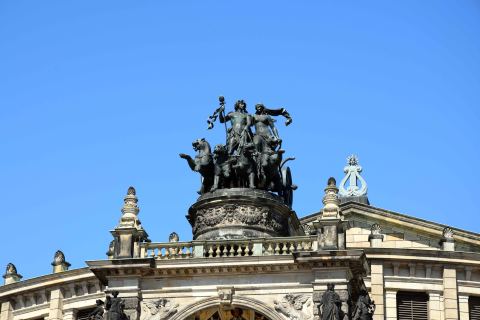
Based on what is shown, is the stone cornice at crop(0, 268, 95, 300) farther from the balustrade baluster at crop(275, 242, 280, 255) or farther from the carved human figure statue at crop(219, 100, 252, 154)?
the balustrade baluster at crop(275, 242, 280, 255)

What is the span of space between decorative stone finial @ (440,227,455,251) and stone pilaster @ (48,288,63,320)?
18.8 meters

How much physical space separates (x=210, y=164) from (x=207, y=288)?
19.8ft

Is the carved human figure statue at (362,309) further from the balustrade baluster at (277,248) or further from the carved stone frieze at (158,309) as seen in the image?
the carved stone frieze at (158,309)

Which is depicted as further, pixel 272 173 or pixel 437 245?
pixel 437 245

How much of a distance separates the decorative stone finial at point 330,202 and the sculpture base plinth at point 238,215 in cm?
292

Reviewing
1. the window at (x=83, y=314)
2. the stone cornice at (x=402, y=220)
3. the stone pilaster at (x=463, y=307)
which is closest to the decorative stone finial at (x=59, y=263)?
the window at (x=83, y=314)

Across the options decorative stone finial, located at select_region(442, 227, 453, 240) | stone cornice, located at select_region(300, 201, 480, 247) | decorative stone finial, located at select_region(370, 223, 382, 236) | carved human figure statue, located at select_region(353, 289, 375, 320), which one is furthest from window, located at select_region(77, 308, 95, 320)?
carved human figure statue, located at select_region(353, 289, 375, 320)

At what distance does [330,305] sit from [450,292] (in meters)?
15.6

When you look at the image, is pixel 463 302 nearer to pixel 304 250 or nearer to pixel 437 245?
pixel 437 245

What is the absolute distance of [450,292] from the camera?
226ft

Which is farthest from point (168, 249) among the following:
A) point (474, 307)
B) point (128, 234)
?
point (474, 307)

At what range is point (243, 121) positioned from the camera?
204 ft

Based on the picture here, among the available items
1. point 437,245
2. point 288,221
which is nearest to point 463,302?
point 437,245

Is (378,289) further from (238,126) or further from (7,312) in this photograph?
(7,312)
